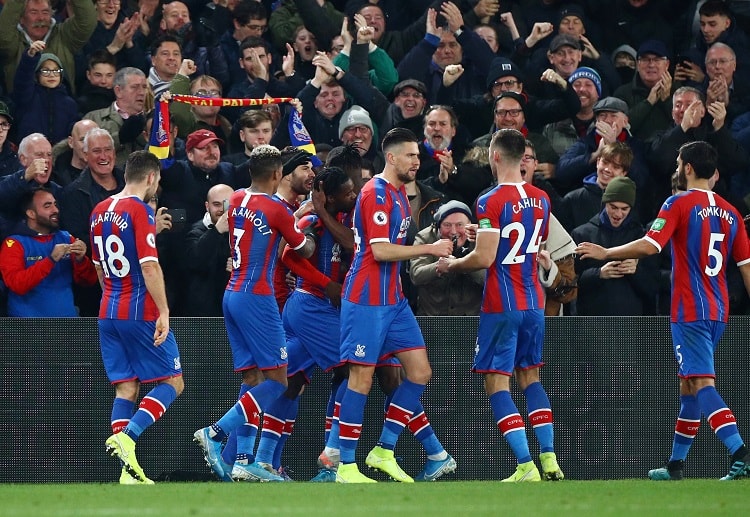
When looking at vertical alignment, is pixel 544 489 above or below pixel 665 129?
below

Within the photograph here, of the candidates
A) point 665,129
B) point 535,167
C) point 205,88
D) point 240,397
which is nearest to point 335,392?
point 240,397

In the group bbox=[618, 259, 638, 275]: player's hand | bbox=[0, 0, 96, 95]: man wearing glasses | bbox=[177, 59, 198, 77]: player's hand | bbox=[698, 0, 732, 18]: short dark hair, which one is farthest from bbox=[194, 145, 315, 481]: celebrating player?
bbox=[698, 0, 732, 18]: short dark hair

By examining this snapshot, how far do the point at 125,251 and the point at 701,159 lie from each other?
4.70 metres

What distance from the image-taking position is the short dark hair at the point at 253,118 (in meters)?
14.7

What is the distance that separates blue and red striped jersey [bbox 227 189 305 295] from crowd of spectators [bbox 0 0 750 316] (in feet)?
3.37

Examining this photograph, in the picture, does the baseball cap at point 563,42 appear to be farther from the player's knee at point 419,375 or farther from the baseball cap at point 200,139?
the player's knee at point 419,375

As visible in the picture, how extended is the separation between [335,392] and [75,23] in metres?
6.11

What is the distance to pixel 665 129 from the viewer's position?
15992 millimetres

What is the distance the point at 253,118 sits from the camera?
14.7 m

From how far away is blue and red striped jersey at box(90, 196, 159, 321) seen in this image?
1156cm

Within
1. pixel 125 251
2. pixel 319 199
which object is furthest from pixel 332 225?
pixel 125 251

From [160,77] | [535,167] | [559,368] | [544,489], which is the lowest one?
[544,489]

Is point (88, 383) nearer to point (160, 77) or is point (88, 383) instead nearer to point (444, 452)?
point (444, 452)

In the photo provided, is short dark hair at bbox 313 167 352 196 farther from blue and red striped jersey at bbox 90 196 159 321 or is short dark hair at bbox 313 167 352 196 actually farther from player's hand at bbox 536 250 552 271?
player's hand at bbox 536 250 552 271
